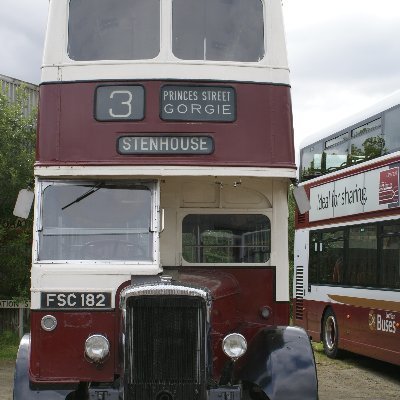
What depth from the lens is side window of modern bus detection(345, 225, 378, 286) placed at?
14.6m

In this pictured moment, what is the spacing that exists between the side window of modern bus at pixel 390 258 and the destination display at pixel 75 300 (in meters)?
7.02

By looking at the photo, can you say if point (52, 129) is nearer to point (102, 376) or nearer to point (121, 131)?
point (121, 131)

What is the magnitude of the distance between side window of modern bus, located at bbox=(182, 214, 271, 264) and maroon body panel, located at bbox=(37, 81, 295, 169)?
84cm

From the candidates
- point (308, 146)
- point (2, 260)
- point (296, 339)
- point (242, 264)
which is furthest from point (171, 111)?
point (308, 146)

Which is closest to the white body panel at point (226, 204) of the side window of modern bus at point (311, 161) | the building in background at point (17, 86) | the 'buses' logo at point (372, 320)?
the 'buses' logo at point (372, 320)

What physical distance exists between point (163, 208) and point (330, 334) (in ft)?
32.3

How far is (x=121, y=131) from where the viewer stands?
26.7ft

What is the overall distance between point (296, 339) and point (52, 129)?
114 inches

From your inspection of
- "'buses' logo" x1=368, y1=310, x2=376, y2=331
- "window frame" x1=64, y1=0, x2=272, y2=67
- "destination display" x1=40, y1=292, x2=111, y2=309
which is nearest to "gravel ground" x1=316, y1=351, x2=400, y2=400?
"'buses' logo" x1=368, y1=310, x2=376, y2=331

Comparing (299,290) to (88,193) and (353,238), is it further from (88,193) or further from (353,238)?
(88,193)

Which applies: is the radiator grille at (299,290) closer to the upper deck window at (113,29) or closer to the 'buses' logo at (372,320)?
the 'buses' logo at (372,320)

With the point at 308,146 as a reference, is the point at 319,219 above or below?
below

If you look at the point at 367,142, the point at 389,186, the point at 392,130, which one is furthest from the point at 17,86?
the point at 389,186

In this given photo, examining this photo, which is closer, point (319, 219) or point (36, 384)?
point (36, 384)
